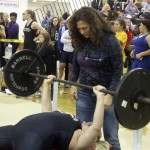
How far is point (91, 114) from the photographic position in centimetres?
271

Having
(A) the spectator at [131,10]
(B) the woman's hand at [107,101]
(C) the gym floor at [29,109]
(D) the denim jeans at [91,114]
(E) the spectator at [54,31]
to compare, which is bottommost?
(C) the gym floor at [29,109]

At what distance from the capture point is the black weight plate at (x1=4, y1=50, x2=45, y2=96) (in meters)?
3.08

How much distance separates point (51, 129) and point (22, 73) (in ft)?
3.03

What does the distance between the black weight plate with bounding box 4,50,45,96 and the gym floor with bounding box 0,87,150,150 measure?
1.17 metres

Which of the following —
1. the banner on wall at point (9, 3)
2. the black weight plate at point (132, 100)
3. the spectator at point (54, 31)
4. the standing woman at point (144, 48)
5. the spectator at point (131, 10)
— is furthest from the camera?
the banner on wall at point (9, 3)

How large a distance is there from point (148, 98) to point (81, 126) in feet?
1.63

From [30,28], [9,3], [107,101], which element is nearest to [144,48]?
[107,101]

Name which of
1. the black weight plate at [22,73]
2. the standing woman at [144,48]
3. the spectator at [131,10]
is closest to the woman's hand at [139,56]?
the standing woman at [144,48]

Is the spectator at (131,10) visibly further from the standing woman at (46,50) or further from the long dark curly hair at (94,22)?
the long dark curly hair at (94,22)

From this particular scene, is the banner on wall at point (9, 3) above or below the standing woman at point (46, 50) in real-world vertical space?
above

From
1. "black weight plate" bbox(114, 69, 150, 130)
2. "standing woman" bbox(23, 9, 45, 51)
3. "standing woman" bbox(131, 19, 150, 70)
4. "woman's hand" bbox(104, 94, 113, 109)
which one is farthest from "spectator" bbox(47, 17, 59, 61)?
"black weight plate" bbox(114, 69, 150, 130)

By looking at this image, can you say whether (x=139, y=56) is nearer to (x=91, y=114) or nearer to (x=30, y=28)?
(x=91, y=114)

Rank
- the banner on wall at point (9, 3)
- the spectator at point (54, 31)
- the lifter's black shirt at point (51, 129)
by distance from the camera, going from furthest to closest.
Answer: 1. the banner on wall at point (9, 3)
2. the spectator at point (54, 31)
3. the lifter's black shirt at point (51, 129)

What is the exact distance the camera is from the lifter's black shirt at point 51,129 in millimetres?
2277
